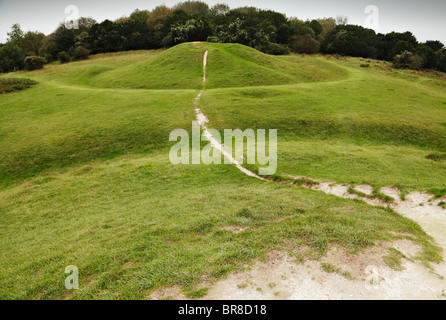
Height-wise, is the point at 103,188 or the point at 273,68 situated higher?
the point at 273,68

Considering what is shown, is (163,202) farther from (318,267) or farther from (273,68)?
A: (273,68)

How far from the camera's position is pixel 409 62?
68250 mm

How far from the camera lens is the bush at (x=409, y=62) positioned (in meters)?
67.4

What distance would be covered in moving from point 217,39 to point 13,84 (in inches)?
1999

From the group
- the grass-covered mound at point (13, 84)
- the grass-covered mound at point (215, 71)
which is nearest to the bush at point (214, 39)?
the grass-covered mound at point (215, 71)

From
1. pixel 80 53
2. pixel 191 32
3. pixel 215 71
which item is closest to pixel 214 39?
pixel 191 32

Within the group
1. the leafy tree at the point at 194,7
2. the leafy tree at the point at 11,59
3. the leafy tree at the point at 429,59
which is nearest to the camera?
the leafy tree at the point at 11,59

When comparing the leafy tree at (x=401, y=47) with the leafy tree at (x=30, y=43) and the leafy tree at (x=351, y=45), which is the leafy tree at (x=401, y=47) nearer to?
the leafy tree at (x=351, y=45)

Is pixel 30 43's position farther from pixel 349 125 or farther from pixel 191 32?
pixel 349 125
